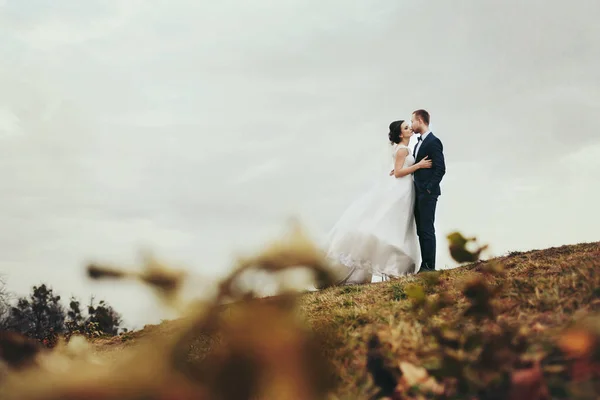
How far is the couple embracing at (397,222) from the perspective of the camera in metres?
8.70

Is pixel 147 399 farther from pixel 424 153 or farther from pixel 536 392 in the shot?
pixel 424 153

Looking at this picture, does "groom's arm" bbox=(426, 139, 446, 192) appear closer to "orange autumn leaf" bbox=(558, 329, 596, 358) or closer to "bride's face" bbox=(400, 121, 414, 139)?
"bride's face" bbox=(400, 121, 414, 139)

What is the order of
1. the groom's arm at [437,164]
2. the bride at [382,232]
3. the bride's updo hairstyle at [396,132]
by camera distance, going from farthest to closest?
the bride's updo hairstyle at [396,132] < the groom's arm at [437,164] < the bride at [382,232]

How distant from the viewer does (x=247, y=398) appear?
2.94 feet

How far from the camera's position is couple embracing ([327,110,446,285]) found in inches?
343

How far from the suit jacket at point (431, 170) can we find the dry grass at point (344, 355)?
6.05 meters

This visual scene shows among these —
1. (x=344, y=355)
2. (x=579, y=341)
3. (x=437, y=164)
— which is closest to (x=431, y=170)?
(x=437, y=164)

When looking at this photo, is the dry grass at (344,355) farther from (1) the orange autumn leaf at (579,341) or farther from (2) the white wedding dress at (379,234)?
(2) the white wedding dress at (379,234)

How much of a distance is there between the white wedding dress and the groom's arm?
423 mm

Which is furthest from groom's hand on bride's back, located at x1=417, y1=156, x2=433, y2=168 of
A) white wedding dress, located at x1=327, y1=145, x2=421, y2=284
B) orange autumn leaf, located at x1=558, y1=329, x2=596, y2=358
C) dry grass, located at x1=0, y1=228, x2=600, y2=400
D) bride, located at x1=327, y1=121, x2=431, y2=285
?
orange autumn leaf, located at x1=558, y1=329, x2=596, y2=358

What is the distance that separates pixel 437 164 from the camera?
9.09m

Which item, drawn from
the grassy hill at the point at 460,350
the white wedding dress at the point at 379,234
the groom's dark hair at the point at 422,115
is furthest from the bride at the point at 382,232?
the grassy hill at the point at 460,350

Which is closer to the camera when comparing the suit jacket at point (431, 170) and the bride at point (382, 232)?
the bride at point (382, 232)

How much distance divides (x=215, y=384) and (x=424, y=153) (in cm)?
872
